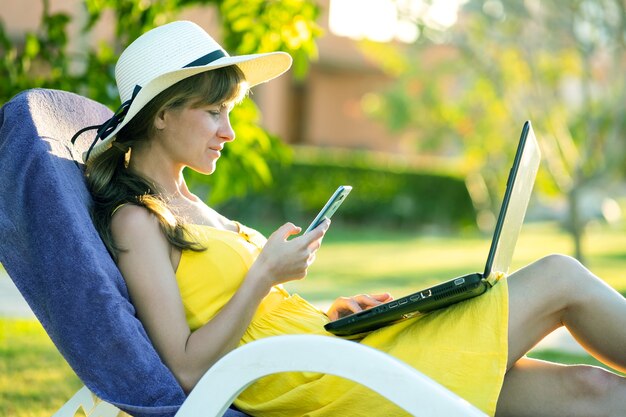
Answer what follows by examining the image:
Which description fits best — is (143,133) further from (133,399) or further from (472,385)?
(472,385)

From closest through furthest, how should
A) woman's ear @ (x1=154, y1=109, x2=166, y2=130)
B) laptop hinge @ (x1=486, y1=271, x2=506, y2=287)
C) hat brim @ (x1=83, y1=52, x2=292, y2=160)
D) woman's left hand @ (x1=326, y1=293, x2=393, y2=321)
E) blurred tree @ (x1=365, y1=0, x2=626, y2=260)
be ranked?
laptop hinge @ (x1=486, y1=271, x2=506, y2=287), hat brim @ (x1=83, y1=52, x2=292, y2=160), woman's ear @ (x1=154, y1=109, x2=166, y2=130), woman's left hand @ (x1=326, y1=293, x2=393, y2=321), blurred tree @ (x1=365, y1=0, x2=626, y2=260)

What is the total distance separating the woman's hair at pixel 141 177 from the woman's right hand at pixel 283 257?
252 mm

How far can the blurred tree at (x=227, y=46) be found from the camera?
4.81m

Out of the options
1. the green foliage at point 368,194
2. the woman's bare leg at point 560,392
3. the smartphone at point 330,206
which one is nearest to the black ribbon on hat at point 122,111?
the smartphone at point 330,206

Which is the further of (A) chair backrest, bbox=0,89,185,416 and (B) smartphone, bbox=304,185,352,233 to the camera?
(B) smartphone, bbox=304,185,352,233

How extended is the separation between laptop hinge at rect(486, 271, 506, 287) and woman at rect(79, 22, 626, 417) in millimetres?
23

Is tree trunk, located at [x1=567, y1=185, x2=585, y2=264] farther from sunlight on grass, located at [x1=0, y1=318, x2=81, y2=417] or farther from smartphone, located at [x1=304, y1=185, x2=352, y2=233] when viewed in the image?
smartphone, located at [x1=304, y1=185, x2=352, y2=233]

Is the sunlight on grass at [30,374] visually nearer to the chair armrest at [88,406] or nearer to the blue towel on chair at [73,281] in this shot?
the chair armrest at [88,406]

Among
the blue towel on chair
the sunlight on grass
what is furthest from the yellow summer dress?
the sunlight on grass

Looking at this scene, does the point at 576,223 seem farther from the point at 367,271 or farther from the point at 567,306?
the point at 567,306

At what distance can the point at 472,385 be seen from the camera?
259cm

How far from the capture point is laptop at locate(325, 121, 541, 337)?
2518 millimetres

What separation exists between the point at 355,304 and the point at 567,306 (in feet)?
2.29

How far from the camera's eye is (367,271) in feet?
37.2
